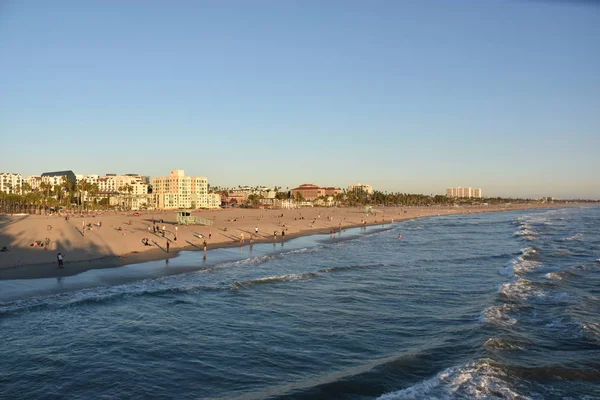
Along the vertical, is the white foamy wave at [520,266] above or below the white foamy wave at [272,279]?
above

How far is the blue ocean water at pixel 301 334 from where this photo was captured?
1074 cm

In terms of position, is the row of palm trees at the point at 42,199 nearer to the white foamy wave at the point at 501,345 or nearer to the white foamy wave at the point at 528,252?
the white foamy wave at the point at 528,252

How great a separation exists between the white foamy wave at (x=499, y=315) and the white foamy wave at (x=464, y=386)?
4.15 metres

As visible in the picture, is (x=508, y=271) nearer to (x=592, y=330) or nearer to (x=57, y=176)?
(x=592, y=330)

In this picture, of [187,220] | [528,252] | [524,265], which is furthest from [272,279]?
[187,220]

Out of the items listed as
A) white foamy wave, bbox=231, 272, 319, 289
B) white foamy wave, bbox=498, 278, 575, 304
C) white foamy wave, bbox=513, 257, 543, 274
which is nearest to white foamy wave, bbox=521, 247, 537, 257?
white foamy wave, bbox=513, 257, 543, 274

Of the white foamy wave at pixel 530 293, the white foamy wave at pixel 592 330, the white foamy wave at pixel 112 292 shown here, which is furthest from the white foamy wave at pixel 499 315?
the white foamy wave at pixel 112 292

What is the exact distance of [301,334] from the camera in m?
14.4

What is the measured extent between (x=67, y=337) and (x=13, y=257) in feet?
50.0

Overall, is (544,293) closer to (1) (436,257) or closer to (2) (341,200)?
(1) (436,257)

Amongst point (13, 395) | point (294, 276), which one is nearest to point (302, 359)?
point (13, 395)

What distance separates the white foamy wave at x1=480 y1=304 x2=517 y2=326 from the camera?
616 inches

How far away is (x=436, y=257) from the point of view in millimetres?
32406

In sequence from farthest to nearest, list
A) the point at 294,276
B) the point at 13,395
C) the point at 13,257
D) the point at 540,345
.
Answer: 1. the point at 13,257
2. the point at 294,276
3. the point at 540,345
4. the point at 13,395
